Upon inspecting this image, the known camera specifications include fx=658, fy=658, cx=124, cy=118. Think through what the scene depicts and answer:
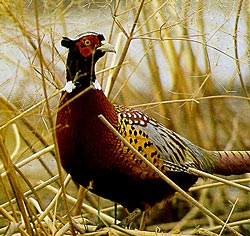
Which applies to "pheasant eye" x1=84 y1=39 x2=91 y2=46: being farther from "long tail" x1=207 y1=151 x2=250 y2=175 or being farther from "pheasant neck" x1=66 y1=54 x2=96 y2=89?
"long tail" x1=207 y1=151 x2=250 y2=175

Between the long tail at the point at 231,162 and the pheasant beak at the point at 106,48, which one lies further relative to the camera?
the long tail at the point at 231,162

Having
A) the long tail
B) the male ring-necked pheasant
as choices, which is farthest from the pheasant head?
the long tail

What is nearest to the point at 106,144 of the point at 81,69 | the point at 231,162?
the point at 81,69

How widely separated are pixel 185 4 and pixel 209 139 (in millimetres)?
767

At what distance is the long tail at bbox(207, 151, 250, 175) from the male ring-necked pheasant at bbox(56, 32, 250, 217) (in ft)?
0.32

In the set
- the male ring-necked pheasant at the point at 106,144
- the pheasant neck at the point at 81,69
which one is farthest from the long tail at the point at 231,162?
the pheasant neck at the point at 81,69

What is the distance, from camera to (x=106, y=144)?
1.30 meters

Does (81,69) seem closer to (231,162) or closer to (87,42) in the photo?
(87,42)

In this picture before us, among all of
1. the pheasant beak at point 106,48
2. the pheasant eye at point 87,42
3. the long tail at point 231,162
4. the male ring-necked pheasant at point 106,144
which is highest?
the pheasant eye at point 87,42

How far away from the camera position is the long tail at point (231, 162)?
1.54 m

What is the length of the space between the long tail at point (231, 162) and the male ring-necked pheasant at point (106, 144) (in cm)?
10

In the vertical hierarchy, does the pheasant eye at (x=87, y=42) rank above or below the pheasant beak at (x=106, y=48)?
above

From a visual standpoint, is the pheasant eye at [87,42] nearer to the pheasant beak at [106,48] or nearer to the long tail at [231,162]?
the pheasant beak at [106,48]

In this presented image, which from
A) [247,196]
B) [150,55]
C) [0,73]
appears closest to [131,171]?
[0,73]
